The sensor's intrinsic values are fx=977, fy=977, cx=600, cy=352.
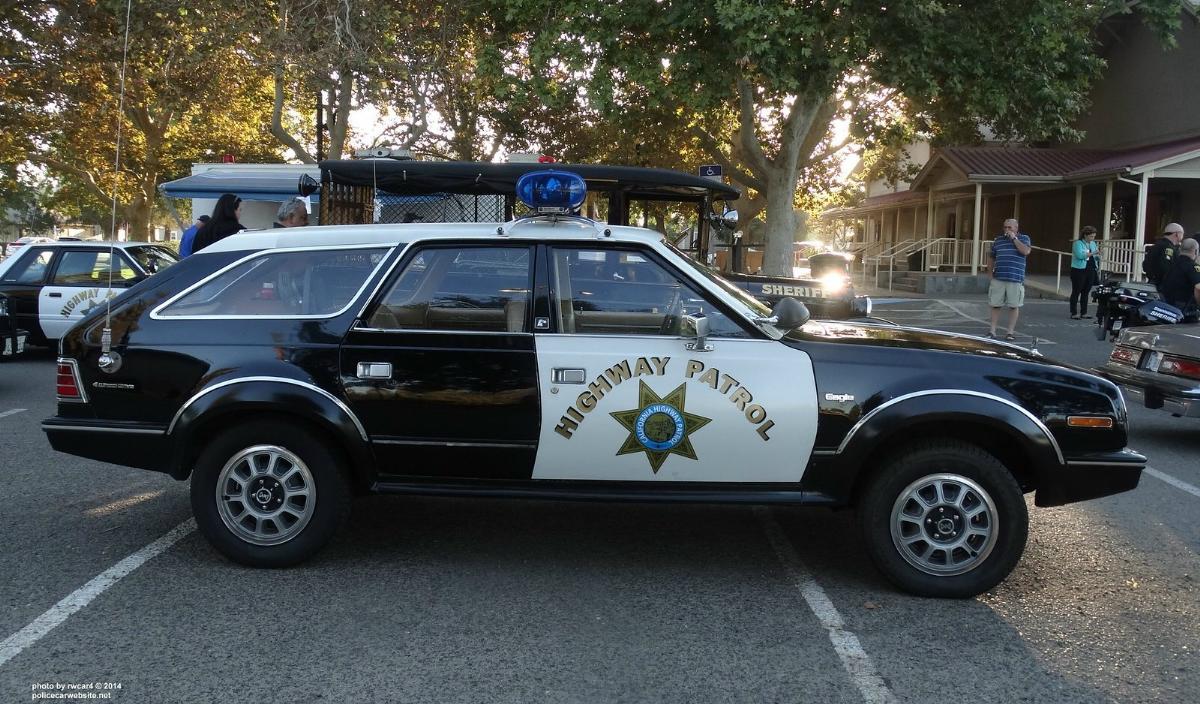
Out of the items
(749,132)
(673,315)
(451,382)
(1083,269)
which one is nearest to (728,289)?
(673,315)

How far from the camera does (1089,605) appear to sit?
438 cm

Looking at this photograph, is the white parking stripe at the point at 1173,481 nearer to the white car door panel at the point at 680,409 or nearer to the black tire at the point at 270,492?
the white car door panel at the point at 680,409

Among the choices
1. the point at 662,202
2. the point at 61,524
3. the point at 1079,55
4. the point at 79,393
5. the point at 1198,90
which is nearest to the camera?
the point at 79,393

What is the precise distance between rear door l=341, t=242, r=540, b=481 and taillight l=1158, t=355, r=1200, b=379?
569 cm

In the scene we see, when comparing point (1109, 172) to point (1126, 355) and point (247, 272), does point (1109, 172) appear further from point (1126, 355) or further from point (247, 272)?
point (247, 272)

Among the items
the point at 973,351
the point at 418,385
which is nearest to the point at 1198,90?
the point at 973,351

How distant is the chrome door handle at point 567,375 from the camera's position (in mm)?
4453

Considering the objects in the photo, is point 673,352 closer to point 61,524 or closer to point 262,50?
point 61,524

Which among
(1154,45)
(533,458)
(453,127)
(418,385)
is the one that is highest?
(1154,45)

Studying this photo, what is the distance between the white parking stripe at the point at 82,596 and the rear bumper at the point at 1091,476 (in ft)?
14.0

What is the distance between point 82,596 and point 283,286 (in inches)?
64.4

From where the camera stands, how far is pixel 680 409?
442 centimetres

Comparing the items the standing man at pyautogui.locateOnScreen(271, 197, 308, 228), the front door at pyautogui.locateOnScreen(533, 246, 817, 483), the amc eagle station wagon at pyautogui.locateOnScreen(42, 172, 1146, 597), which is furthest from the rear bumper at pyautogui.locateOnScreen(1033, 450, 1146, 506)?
the standing man at pyautogui.locateOnScreen(271, 197, 308, 228)

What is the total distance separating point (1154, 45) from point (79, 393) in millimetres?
29021
